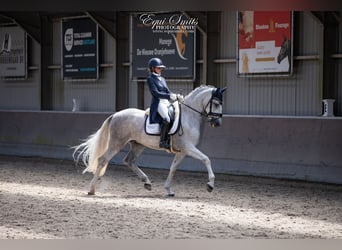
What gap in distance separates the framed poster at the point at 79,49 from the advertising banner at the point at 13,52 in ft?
7.27

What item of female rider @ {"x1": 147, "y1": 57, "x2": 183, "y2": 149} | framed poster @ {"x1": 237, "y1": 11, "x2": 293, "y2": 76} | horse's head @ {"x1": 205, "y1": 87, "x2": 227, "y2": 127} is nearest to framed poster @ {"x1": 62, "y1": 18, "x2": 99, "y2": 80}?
framed poster @ {"x1": 237, "y1": 11, "x2": 293, "y2": 76}

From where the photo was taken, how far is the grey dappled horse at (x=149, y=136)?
11.6 meters

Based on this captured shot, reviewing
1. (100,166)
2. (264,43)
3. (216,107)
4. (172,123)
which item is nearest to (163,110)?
(172,123)

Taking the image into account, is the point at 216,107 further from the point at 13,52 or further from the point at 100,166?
the point at 13,52

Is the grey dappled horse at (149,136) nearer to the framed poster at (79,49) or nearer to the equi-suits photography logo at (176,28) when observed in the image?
the equi-suits photography logo at (176,28)

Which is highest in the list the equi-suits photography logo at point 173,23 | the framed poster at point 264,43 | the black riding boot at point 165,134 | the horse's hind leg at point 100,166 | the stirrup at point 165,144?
the equi-suits photography logo at point 173,23

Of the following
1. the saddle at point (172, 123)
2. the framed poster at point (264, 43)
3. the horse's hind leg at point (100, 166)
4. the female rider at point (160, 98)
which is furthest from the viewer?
the framed poster at point (264, 43)

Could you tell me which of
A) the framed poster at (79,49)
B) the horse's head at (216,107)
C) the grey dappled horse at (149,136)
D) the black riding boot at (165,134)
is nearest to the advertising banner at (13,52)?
the framed poster at (79,49)

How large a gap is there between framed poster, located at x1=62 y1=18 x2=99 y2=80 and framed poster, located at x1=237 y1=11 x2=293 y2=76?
5.10m

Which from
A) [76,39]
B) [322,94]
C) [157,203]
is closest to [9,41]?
[76,39]

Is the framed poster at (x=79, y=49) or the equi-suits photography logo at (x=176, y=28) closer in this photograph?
the equi-suits photography logo at (x=176, y=28)

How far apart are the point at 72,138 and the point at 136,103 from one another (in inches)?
76.3

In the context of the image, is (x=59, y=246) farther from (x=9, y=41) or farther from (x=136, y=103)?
(x=9, y=41)

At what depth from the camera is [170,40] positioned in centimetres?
1730
